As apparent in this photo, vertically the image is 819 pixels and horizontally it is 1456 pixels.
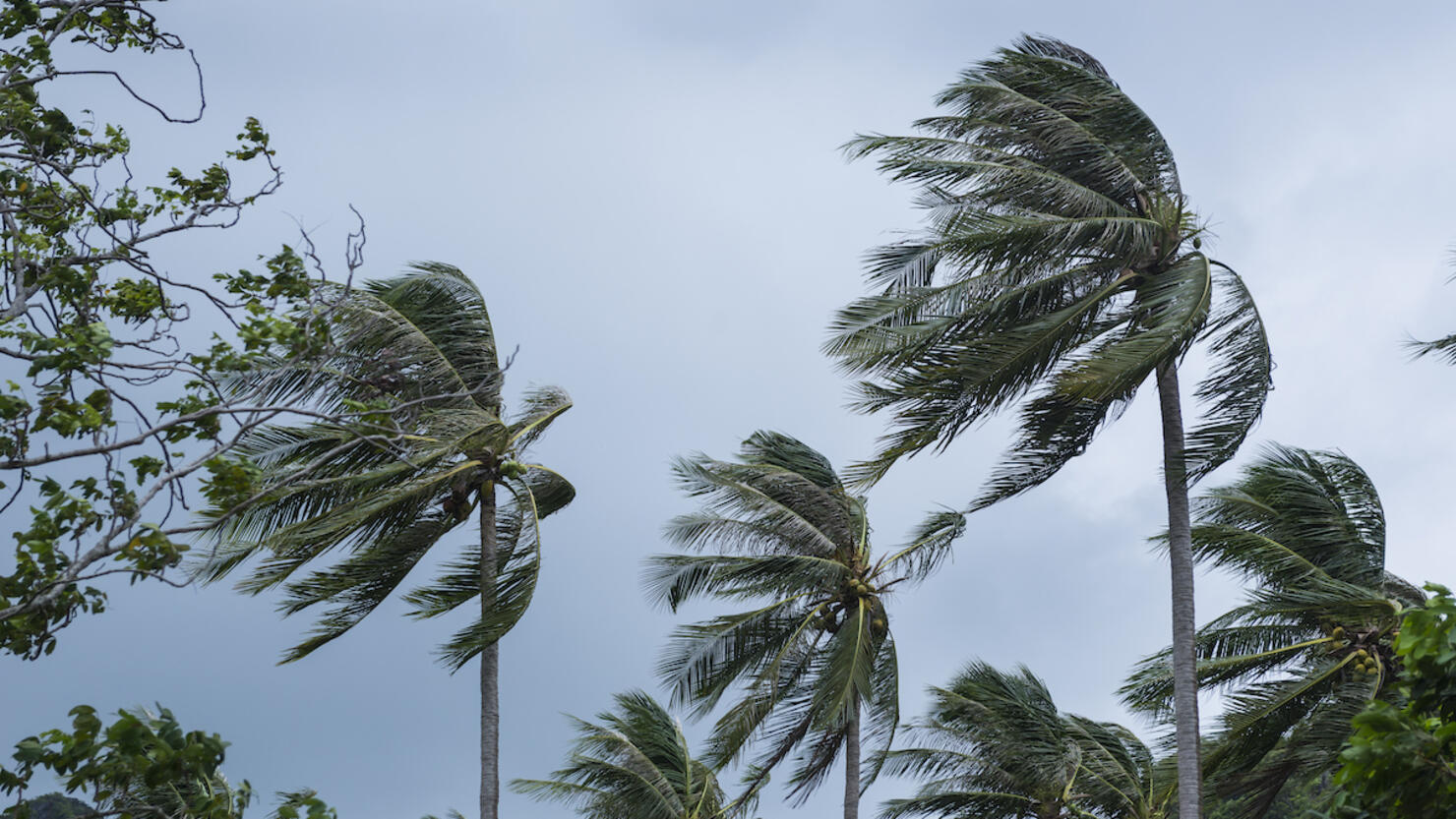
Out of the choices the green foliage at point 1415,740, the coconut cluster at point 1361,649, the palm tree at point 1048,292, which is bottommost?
the green foliage at point 1415,740

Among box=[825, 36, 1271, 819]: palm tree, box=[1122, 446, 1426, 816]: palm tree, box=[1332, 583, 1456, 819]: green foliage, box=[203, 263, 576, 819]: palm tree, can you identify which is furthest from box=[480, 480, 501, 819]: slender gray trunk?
box=[1332, 583, 1456, 819]: green foliage

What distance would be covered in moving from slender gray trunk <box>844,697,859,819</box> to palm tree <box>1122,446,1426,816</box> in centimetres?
394

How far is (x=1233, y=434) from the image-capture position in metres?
16.6

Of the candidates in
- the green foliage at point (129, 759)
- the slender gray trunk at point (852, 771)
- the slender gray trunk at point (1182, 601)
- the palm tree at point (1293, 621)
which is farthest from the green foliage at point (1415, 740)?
the slender gray trunk at point (852, 771)

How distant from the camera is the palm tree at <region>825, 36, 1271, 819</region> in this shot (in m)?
15.8

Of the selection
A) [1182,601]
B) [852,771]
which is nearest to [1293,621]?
[1182,601]

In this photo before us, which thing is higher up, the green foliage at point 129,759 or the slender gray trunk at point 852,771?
the slender gray trunk at point 852,771

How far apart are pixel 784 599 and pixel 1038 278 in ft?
21.8

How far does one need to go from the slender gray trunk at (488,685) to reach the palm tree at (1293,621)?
341 inches

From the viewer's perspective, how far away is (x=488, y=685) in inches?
721

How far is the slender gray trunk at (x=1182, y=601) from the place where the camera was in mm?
15781

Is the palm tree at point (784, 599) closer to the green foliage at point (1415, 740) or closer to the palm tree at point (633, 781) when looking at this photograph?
the palm tree at point (633, 781)

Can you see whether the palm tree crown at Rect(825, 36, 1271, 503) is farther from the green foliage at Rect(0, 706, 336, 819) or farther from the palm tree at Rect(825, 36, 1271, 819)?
the green foliage at Rect(0, 706, 336, 819)

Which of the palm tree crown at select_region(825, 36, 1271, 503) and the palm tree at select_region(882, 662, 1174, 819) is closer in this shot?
the palm tree crown at select_region(825, 36, 1271, 503)
